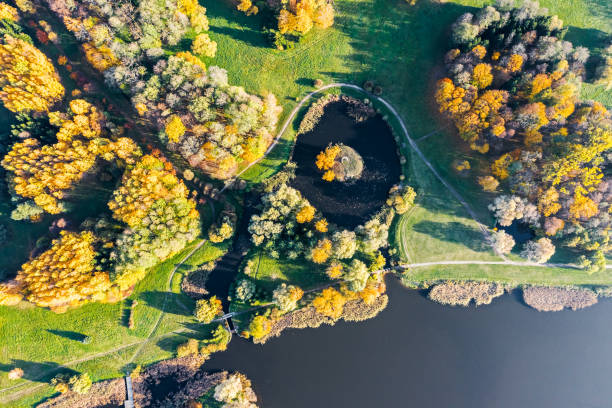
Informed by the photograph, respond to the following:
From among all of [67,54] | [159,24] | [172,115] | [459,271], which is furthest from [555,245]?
[67,54]

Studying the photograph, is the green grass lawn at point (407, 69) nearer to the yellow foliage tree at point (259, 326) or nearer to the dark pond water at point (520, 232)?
the dark pond water at point (520, 232)

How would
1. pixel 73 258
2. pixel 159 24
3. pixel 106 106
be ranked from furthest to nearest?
1. pixel 106 106
2. pixel 159 24
3. pixel 73 258

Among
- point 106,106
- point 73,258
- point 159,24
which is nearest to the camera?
point 73,258

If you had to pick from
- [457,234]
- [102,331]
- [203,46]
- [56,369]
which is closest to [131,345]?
[102,331]

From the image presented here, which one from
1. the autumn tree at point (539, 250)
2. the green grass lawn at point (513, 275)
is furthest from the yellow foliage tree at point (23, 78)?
the autumn tree at point (539, 250)

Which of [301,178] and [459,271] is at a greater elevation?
[301,178]

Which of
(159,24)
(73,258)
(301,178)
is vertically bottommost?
(73,258)

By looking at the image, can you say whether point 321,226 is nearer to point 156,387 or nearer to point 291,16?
point 291,16

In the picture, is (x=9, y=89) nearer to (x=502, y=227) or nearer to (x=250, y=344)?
(x=250, y=344)
